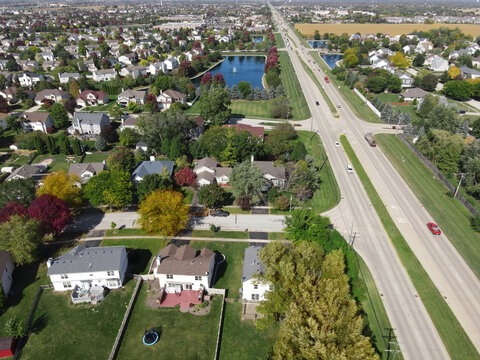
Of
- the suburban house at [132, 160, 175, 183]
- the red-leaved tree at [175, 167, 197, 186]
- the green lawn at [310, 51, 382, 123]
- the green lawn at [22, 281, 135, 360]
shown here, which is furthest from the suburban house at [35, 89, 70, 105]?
the green lawn at [310, 51, 382, 123]

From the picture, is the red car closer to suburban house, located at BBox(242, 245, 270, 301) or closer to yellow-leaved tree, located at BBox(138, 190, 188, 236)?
suburban house, located at BBox(242, 245, 270, 301)

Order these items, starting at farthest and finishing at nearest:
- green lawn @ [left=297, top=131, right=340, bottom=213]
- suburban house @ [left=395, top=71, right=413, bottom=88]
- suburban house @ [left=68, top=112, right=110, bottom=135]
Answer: suburban house @ [left=395, top=71, right=413, bottom=88]
suburban house @ [left=68, top=112, right=110, bottom=135]
green lawn @ [left=297, top=131, right=340, bottom=213]

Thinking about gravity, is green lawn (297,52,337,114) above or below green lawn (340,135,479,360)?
below

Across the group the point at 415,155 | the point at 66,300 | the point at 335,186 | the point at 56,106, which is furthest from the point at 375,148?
the point at 56,106

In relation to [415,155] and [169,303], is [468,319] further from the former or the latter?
[415,155]

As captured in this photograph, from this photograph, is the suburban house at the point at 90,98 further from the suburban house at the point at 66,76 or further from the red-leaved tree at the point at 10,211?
the red-leaved tree at the point at 10,211

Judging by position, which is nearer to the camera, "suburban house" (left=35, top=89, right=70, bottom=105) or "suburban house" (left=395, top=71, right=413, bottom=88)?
"suburban house" (left=35, top=89, right=70, bottom=105)

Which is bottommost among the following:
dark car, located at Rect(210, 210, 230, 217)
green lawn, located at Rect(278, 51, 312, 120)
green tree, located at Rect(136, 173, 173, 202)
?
green lawn, located at Rect(278, 51, 312, 120)
